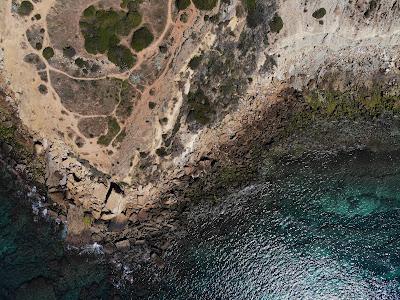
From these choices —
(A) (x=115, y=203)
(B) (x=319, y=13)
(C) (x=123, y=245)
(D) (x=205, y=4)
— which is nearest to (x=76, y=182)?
(A) (x=115, y=203)

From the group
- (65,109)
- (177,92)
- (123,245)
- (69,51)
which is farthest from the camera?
(123,245)

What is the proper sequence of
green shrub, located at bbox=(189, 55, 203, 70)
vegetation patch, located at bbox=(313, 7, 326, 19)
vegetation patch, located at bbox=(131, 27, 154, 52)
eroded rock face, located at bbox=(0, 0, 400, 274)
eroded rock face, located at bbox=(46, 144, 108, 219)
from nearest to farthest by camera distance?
1. vegetation patch, located at bbox=(131, 27, 154, 52)
2. eroded rock face, located at bbox=(0, 0, 400, 274)
3. vegetation patch, located at bbox=(313, 7, 326, 19)
4. green shrub, located at bbox=(189, 55, 203, 70)
5. eroded rock face, located at bbox=(46, 144, 108, 219)

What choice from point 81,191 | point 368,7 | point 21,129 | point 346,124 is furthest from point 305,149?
point 21,129

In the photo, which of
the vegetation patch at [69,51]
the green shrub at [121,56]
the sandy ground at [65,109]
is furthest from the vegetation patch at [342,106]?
the vegetation patch at [69,51]

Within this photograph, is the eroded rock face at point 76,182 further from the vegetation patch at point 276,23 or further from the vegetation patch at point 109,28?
the vegetation patch at point 276,23

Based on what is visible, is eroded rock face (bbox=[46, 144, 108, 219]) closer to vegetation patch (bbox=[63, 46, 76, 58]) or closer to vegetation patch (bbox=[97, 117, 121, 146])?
vegetation patch (bbox=[97, 117, 121, 146])

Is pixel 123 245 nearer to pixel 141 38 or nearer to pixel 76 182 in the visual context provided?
pixel 76 182

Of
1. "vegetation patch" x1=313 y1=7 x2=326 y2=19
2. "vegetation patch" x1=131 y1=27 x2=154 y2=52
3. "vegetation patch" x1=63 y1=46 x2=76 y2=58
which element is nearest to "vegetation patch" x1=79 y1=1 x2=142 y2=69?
"vegetation patch" x1=131 y1=27 x2=154 y2=52
